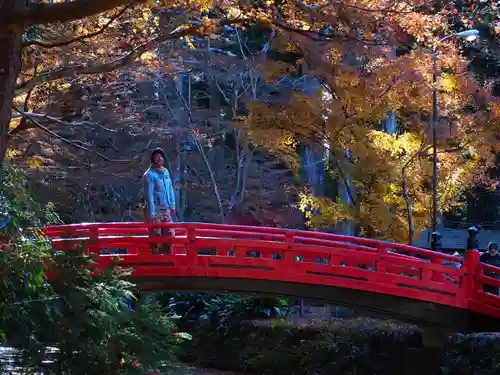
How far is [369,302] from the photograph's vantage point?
14.5 metres

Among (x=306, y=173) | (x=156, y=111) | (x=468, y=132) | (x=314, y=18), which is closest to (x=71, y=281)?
(x=314, y=18)

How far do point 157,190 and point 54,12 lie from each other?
502 centimetres

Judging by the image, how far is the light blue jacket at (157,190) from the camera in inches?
521

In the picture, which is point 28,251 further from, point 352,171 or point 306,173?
point 306,173

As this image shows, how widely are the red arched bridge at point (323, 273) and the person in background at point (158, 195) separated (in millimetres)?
256

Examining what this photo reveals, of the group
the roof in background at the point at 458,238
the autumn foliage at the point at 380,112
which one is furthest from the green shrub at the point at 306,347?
the roof in background at the point at 458,238

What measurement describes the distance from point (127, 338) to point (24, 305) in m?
1.46

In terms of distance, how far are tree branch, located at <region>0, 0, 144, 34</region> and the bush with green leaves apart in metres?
1.66

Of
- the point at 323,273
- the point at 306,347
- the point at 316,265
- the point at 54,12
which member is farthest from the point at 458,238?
the point at 54,12

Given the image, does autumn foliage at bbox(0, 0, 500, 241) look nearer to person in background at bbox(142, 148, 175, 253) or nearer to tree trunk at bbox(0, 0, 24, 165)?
person in background at bbox(142, 148, 175, 253)

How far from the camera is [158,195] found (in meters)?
13.6

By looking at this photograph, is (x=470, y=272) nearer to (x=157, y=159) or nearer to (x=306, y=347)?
(x=306, y=347)

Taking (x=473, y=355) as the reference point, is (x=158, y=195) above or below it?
above

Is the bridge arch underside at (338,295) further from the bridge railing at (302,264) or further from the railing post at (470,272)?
the railing post at (470,272)
